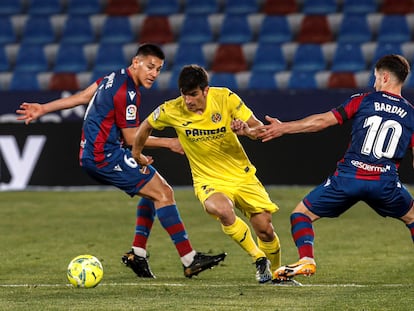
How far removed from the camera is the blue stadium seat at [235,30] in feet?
58.9

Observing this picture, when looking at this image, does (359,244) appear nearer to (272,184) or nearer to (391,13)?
(272,184)

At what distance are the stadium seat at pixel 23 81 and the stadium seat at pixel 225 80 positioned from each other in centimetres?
289

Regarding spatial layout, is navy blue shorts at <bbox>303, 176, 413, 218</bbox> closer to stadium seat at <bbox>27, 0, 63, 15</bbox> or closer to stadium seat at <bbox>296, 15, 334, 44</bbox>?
stadium seat at <bbox>296, 15, 334, 44</bbox>

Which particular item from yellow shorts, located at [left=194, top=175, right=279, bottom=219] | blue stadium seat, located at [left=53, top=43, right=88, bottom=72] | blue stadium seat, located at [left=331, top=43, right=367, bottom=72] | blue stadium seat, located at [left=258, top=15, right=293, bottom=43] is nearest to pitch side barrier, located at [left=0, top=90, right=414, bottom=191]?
blue stadium seat, located at [left=331, top=43, right=367, bottom=72]

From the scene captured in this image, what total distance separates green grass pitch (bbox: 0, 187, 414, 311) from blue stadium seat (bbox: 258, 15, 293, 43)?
161 inches

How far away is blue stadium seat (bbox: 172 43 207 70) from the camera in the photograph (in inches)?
690

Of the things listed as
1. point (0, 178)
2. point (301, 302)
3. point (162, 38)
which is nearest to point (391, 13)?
point (162, 38)

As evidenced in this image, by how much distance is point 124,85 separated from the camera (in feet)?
27.3

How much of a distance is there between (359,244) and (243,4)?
9.01m

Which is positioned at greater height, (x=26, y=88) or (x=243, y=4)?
(x=243, y=4)

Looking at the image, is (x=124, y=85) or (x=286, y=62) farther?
(x=286, y=62)

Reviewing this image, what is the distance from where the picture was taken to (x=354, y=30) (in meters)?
17.6

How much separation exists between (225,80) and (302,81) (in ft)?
3.97

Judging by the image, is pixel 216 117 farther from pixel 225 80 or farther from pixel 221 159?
pixel 225 80
